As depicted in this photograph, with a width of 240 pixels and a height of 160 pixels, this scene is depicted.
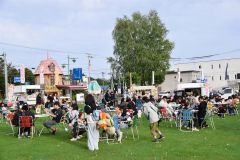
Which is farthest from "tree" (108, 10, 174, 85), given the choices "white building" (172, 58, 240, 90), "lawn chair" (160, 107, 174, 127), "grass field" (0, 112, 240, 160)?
"grass field" (0, 112, 240, 160)

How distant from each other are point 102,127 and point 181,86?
50.1m

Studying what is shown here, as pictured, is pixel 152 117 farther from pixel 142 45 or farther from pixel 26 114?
pixel 142 45

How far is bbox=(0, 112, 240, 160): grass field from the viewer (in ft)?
37.1

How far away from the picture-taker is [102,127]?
13250 millimetres

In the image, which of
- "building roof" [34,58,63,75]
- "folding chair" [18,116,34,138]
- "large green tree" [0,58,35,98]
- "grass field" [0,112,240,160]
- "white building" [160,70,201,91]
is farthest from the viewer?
"white building" [160,70,201,91]

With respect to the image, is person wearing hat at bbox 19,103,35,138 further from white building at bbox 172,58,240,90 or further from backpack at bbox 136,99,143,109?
white building at bbox 172,58,240,90

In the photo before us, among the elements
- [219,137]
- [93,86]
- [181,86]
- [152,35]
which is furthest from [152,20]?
[219,137]

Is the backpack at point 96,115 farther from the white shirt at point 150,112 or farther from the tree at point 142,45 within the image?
the tree at point 142,45

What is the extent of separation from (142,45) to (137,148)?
48.3 metres

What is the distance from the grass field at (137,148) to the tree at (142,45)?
4385cm

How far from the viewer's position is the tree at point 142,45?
6031 cm

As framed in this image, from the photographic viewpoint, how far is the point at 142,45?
6034 centimetres

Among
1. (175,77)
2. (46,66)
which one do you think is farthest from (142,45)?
(175,77)

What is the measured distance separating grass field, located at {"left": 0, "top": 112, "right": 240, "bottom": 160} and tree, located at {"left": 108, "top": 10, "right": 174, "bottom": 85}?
43853 mm
